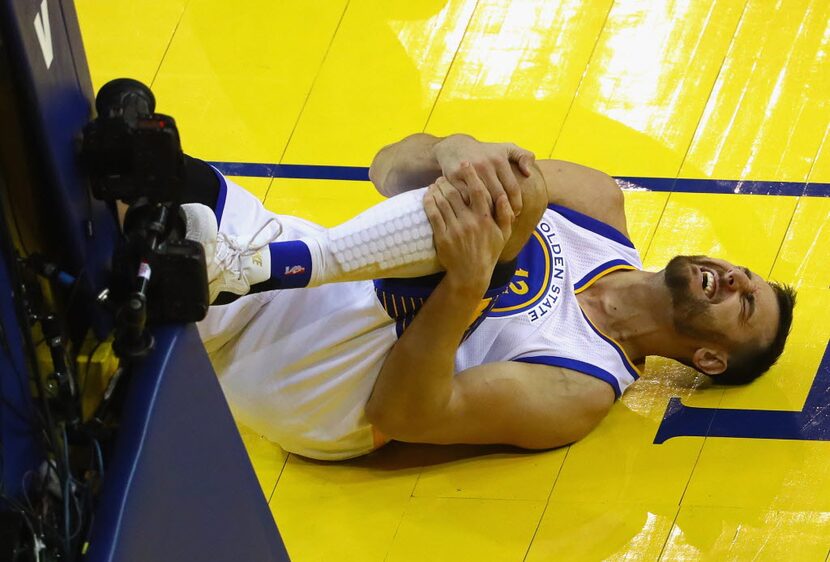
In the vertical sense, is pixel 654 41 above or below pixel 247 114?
above

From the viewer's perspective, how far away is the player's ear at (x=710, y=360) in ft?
8.76

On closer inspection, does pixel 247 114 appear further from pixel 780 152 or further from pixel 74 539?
pixel 74 539

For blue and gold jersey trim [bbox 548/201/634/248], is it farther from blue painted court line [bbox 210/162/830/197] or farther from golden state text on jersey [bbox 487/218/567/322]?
blue painted court line [bbox 210/162/830/197]

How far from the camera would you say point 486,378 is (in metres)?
2.36

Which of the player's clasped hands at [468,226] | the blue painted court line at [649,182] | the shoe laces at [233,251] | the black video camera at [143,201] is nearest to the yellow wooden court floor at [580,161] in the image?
the blue painted court line at [649,182]

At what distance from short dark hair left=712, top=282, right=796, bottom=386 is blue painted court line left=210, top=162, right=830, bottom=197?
45 cm

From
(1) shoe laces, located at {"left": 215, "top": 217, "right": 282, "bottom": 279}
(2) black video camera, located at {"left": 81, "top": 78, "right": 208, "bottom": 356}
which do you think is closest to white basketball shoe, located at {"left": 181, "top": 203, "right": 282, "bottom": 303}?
(1) shoe laces, located at {"left": 215, "top": 217, "right": 282, "bottom": 279}

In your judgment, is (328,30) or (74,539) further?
(328,30)

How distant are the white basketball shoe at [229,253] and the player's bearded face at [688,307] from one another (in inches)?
40.8

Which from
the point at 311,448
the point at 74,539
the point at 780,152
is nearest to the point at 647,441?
the point at 311,448

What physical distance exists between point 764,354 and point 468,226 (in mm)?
982

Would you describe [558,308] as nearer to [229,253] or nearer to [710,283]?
[710,283]

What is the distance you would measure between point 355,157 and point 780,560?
61.0 inches

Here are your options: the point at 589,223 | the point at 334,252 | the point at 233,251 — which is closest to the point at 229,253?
the point at 233,251
